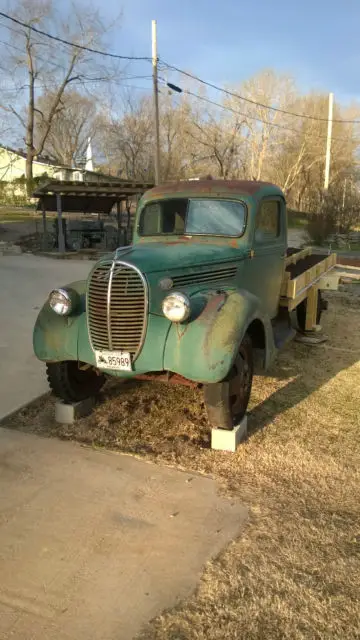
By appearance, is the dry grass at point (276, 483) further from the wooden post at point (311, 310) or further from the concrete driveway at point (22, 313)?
the wooden post at point (311, 310)

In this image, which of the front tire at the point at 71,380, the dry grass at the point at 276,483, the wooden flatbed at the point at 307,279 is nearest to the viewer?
the dry grass at the point at 276,483

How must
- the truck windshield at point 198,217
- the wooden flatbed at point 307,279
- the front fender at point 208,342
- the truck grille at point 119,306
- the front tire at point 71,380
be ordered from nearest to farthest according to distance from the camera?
the front fender at point 208,342, the truck grille at point 119,306, the front tire at point 71,380, the truck windshield at point 198,217, the wooden flatbed at point 307,279

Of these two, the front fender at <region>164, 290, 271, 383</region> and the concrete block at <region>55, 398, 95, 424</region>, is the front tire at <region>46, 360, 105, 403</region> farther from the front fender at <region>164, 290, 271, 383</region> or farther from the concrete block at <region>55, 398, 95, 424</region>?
the front fender at <region>164, 290, 271, 383</region>

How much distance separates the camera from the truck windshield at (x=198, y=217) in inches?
184

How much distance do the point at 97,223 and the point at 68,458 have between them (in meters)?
16.5

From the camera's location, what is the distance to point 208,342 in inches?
133

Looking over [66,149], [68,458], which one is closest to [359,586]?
[68,458]

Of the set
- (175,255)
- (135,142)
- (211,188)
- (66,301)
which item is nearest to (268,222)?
(211,188)

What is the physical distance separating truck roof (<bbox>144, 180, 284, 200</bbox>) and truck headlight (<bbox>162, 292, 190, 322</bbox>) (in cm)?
176

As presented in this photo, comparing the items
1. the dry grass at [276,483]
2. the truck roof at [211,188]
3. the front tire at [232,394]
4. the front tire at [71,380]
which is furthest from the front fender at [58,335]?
the truck roof at [211,188]

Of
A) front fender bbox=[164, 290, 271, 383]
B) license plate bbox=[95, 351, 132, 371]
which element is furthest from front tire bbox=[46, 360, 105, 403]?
front fender bbox=[164, 290, 271, 383]

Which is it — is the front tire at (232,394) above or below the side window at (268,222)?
below

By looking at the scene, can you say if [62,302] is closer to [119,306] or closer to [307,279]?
[119,306]

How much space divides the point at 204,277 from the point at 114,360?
1.00 metres
